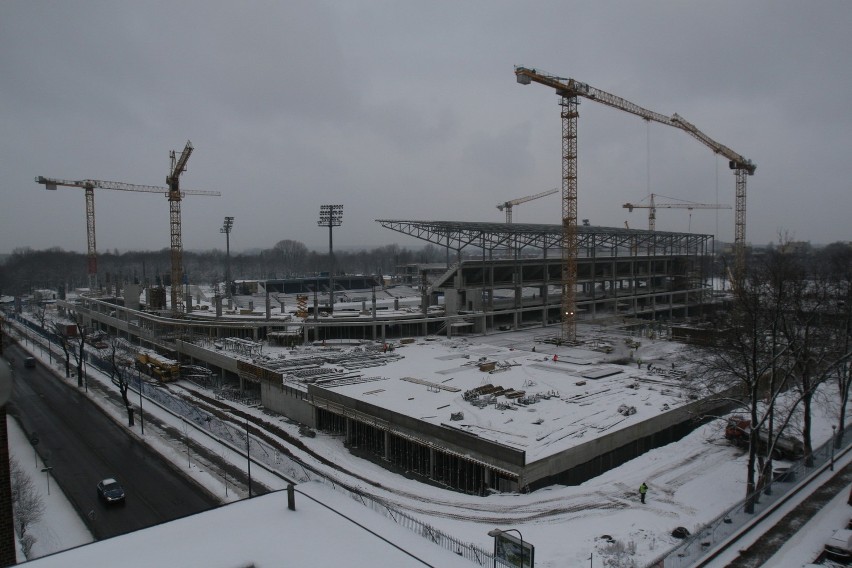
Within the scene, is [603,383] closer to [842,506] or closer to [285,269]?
[842,506]

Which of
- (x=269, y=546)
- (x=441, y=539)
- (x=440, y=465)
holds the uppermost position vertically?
(x=269, y=546)

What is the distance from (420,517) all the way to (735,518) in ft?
34.9

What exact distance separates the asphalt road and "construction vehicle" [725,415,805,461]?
23.9 metres

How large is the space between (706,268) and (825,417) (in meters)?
68.1

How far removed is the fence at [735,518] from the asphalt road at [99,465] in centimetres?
1404

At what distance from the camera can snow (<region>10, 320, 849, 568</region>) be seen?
1193 cm

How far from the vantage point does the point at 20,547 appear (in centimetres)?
1819

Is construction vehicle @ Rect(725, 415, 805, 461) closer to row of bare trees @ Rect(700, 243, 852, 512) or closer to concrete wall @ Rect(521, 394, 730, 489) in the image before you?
row of bare trees @ Rect(700, 243, 852, 512)

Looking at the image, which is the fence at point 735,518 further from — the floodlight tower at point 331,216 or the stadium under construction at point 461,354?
the floodlight tower at point 331,216

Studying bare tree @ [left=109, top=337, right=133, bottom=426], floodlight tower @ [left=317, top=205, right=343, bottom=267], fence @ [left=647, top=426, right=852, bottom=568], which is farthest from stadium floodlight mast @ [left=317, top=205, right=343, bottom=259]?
fence @ [left=647, top=426, right=852, bottom=568]

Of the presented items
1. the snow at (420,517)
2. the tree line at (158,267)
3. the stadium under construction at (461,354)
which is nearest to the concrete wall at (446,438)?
the stadium under construction at (461,354)

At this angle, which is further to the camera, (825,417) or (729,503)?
(825,417)

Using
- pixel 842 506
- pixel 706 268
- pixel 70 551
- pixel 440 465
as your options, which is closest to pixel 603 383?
pixel 440 465

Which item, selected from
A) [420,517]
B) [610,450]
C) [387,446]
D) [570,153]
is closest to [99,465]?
[387,446]
